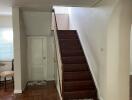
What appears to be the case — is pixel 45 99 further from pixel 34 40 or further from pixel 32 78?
pixel 34 40

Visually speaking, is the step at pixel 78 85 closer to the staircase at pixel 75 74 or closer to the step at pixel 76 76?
the staircase at pixel 75 74

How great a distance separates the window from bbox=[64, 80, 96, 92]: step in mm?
3242

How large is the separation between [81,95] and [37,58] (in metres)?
3.32

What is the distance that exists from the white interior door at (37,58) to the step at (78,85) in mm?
2894

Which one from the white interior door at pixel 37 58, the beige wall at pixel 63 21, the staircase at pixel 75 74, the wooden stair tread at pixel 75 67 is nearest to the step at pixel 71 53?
the staircase at pixel 75 74

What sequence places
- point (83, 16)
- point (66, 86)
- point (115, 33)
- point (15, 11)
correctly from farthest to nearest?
point (83, 16) → point (15, 11) → point (66, 86) → point (115, 33)

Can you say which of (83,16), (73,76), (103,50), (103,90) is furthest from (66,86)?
(83,16)

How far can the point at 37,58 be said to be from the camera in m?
7.30

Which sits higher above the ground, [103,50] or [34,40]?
[34,40]

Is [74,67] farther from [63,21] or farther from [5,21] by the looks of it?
[5,21]

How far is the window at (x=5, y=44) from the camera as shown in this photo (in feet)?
22.2

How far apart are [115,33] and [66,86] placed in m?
1.94

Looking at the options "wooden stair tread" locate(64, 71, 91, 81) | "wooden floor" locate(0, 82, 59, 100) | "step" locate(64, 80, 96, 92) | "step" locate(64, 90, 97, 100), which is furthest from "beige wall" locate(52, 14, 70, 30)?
"step" locate(64, 90, 97, 100)

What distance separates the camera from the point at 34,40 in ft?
23.8
